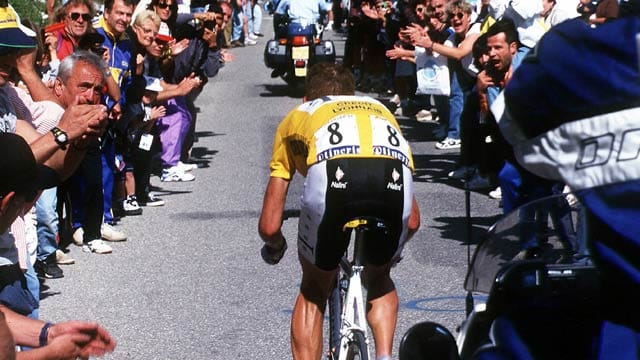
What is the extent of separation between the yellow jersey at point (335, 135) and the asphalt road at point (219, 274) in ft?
6.21

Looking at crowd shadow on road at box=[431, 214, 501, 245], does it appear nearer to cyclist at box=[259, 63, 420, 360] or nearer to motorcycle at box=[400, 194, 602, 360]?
cyclist at box=[259, 63, 420, 360]

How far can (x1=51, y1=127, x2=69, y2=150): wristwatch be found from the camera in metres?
5.10

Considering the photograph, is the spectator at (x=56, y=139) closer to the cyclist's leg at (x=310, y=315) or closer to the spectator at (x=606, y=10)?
the cyclist's leg at (x=310, y=315)

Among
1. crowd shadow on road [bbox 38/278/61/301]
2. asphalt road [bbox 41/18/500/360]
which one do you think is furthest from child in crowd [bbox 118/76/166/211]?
crowd shadow on road [bbox 38/278/61/301]

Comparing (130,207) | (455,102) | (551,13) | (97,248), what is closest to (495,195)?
(551,13)

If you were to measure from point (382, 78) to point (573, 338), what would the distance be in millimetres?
18826

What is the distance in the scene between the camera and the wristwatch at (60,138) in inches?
201

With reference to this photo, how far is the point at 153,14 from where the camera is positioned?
11.8 metres

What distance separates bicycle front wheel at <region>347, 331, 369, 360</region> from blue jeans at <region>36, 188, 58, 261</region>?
3.89m

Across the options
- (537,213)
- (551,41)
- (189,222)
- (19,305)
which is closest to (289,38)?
(189,222)

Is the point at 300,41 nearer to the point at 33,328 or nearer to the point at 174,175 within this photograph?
the point at 174,175

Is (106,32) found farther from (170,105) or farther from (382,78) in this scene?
(382,78)

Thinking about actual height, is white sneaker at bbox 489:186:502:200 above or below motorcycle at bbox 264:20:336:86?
above

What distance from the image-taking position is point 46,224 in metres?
8.88
